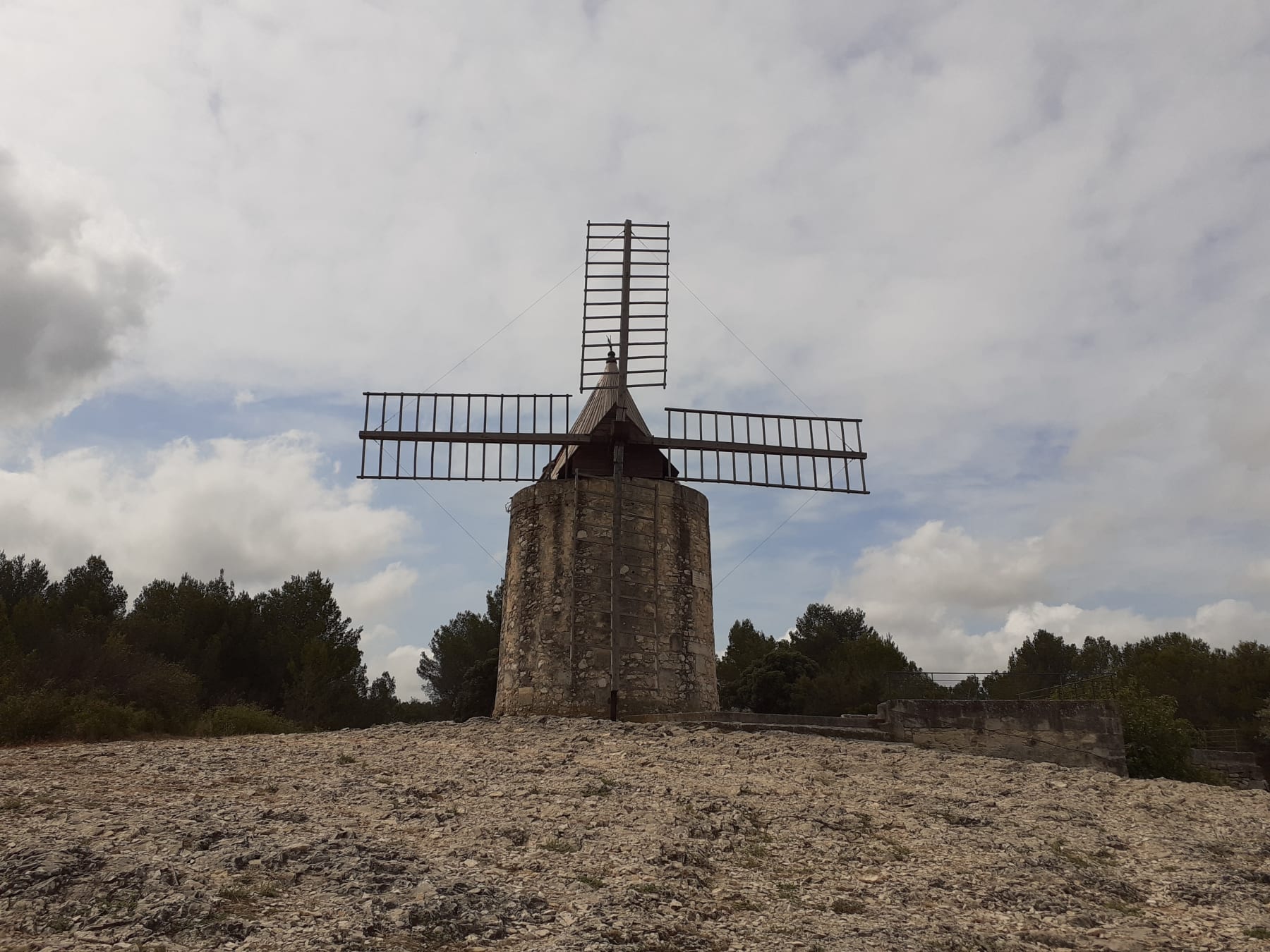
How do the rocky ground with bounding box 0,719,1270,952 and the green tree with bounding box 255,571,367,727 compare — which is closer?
the rocky ground with bounding box 0,719,1270,952

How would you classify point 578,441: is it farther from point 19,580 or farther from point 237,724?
point 19,580

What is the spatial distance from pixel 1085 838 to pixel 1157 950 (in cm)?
234

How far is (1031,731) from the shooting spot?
11.1m

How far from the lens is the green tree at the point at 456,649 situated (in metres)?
32.7

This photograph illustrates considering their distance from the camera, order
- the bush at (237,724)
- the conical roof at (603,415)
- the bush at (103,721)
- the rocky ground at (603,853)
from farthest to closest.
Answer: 1. the conical roof at (603,415)
2. the bush at (237,724)
3. the bush at (103,721)
4. the rocky ground at (603,853)

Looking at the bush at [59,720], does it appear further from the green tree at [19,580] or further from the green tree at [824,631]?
the green tree at [824,631]

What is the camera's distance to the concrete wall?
13.4 metres

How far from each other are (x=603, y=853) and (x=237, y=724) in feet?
30.3

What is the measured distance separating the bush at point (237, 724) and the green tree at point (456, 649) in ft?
53.2

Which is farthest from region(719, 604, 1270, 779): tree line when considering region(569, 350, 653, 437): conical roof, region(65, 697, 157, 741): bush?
region(65, 697, 157, 741): bush

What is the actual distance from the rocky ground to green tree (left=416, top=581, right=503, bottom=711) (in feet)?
75.0

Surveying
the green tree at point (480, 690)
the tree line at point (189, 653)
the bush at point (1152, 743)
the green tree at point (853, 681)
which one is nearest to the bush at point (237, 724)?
the tree line at point (189, 653)

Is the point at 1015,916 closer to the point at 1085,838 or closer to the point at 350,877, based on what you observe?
the point at 1085,838

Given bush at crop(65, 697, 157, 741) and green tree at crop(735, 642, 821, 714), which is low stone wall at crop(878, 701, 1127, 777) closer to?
bush at crop(65, 697, 157, 741)
